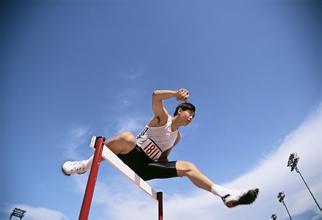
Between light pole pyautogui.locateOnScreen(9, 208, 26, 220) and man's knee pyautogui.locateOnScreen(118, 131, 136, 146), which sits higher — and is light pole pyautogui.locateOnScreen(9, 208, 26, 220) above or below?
above

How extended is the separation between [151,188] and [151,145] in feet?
1.78

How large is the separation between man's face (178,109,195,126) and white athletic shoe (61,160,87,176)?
1.34 meters

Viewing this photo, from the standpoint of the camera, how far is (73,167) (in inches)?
109

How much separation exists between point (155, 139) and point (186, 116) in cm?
50

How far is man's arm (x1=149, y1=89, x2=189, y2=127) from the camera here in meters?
2.82

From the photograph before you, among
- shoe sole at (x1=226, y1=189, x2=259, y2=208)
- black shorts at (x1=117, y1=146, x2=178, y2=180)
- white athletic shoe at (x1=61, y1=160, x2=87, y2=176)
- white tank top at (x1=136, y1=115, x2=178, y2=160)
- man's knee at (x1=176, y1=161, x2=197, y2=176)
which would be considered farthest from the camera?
white tank top at (x1=136, y1=115, x2=178, y2=160)

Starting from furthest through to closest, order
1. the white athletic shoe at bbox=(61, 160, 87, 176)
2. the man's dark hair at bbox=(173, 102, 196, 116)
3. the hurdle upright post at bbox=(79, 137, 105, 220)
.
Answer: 1. the man's dark hair at bbox=(173, 102, 196, 116)
2. the white athletic shoe at bbox=(61, 160, 87, 176)
3. the hurdle upright post at bbox=(79, 137, 105, 220)

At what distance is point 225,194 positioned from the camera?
2588 millimetres

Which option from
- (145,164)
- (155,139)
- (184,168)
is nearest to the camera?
(184,168)

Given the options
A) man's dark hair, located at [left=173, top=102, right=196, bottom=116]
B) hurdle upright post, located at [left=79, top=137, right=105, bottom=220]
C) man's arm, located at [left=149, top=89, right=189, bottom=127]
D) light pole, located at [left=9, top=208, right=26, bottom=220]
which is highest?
light pole, located at [left=9, top=208, right=26, bottom=220]

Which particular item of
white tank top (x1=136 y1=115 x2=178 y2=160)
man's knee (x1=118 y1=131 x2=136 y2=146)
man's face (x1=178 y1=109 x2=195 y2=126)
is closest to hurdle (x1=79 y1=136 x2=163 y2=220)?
man's knee (x1=118 y1=131 x2=136 y2=146)

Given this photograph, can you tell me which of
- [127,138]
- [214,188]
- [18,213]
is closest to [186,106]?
[127,138]

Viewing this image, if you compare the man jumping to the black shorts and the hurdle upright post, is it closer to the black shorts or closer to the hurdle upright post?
the black shorts

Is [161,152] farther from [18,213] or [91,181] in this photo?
[18,213]
